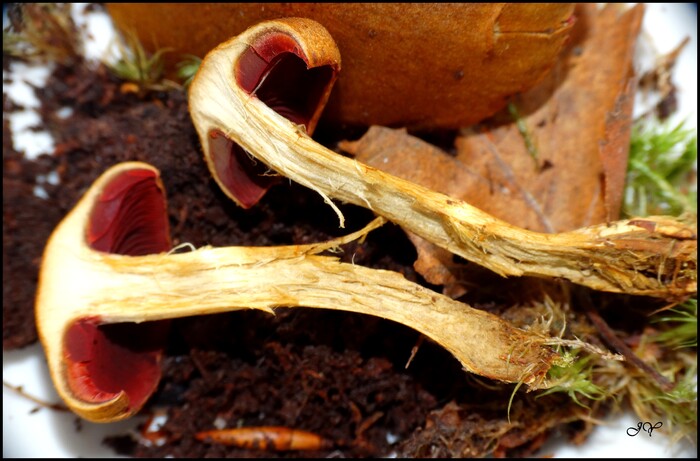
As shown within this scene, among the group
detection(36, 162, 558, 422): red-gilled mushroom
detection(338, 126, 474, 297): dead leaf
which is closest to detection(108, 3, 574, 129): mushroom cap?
detection(338, 126, 474, 297): dead leaf

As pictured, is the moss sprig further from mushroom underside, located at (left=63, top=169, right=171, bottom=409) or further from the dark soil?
mushroom underside, located at (left=63, top=169, right=171, bottom=409)

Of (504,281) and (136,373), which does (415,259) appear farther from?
(136,373)

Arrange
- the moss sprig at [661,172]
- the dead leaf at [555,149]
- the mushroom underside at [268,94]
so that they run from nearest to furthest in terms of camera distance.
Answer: the mushroom underside at [268,94]
the dead leaf at [555,149]
the moss sprig at [661,172]

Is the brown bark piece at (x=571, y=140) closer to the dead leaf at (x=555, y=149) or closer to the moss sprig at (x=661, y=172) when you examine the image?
the dead leaf at (x=555, y=149)

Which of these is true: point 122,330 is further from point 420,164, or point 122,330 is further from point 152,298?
point 420,164

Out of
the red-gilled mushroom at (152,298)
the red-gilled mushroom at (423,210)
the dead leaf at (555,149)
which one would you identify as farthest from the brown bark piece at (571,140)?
the red-gilled mushroom at (152,298)

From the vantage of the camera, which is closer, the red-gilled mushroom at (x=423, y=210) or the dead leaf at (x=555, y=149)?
the red-gilled mushroom at (x=423, y=210)

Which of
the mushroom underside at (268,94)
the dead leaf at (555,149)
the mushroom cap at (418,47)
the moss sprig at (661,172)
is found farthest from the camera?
the moss sprig at (661,172)
